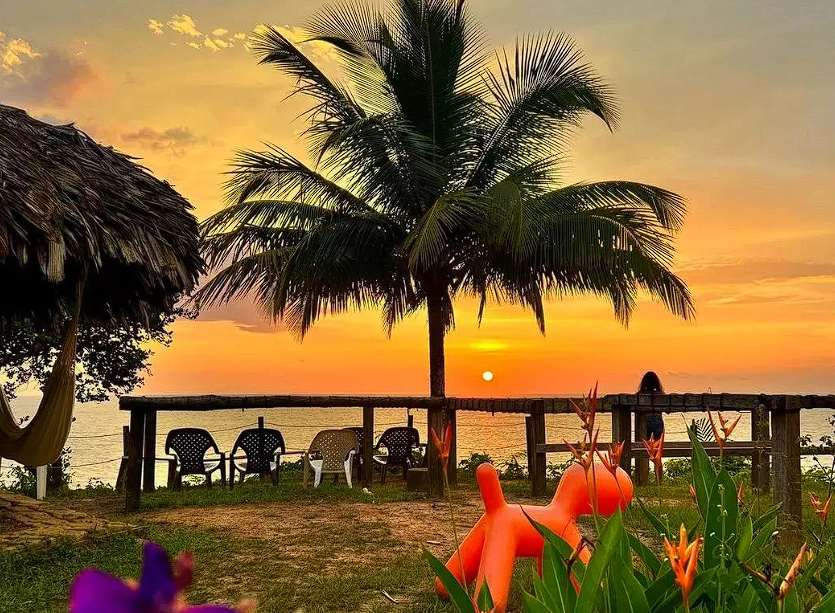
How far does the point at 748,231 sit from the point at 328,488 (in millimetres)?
6366

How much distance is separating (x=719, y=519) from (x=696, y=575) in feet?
0.94

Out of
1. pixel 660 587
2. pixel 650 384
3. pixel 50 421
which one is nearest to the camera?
pixel 660 587

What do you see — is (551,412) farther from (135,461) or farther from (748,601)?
(748,601)

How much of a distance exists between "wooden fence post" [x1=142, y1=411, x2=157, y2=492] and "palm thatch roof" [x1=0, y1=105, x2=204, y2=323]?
116cm

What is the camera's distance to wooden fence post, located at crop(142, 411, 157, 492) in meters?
8.38

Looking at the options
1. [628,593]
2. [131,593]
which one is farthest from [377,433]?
[131,593]

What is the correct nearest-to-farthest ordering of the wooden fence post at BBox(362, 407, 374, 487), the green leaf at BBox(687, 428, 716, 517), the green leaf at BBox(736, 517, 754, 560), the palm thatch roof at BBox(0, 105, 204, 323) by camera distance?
the green leaf at BBox(736, 517, 754, 560), the green leaf at BBox(687, 428, 716, 517), the palm thatch roof at BBox(0, 105, 204, 323), the wooden fence post at BBox(362, 407, 374, 487)

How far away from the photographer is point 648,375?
9625 mm

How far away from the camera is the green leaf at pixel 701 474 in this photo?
5.48 ft

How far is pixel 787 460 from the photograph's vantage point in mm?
5098

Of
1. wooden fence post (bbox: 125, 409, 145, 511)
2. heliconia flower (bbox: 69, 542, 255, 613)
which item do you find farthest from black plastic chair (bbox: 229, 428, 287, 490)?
heliconia flower (bbox: 69, 542, 255, 613)

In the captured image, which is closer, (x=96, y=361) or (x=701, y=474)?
(x=701, y=474)

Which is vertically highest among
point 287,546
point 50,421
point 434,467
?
point 50,421

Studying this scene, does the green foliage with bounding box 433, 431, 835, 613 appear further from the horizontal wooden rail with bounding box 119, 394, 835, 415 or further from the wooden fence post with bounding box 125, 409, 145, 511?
the wooden fence post with bounding box 125, 409, 145, 511
